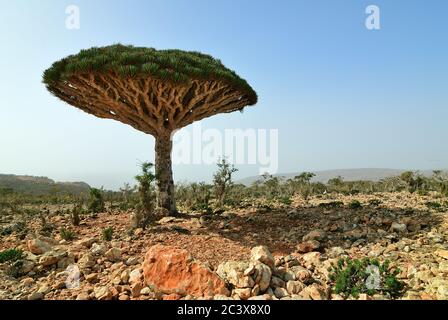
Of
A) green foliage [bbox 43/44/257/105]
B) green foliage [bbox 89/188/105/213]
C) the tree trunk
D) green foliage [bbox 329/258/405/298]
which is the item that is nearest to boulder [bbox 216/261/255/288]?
green foliage [bbox 329/258/405/298]

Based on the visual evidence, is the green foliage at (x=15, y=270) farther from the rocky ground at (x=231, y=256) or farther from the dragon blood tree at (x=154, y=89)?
the dragon blood tree at (x=154, y=89)

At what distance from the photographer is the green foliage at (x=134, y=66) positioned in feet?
25.8

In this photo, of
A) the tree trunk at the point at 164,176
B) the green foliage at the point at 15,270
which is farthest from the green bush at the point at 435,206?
the green foliage at the point at 15,270

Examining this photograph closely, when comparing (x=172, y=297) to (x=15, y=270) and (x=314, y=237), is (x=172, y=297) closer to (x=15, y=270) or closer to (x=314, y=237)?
(x=15, y=270)

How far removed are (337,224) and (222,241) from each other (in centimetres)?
308

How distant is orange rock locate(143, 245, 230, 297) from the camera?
398 centimetres

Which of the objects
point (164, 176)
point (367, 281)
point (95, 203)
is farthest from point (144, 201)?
point (367, 281)

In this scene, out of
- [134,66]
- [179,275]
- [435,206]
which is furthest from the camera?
[435,206]

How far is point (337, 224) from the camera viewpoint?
7828mm

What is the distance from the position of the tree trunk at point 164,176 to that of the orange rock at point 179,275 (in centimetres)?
528

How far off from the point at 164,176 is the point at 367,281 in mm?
6914

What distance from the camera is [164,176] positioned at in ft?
32.2

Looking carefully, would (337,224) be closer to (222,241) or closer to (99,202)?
(222,241)

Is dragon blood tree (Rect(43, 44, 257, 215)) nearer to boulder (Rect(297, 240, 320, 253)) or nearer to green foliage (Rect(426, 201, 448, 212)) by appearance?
boulder (Rect(297, 240, 320, 253))
